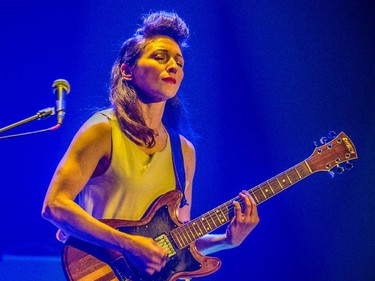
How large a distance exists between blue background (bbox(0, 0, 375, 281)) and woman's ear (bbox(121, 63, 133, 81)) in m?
0.79

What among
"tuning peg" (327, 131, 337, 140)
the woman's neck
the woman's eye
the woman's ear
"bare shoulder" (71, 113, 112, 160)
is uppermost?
the woman's ear

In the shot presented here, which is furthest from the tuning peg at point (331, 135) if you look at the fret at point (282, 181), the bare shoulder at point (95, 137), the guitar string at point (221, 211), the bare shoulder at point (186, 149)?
the bare shoulder at point (95, 137)

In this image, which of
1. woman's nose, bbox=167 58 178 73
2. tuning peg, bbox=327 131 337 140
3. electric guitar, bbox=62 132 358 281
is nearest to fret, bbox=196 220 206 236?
electric guitar, bbox=62 132 358 281

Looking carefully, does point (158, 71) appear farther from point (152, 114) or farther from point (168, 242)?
point (168, 242)

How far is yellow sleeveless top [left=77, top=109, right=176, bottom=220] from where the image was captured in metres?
3.03

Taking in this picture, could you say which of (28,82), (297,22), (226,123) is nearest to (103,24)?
(28,82)

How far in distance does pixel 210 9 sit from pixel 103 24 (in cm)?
101

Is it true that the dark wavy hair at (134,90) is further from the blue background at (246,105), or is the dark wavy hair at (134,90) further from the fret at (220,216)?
the blue background at (246,105)

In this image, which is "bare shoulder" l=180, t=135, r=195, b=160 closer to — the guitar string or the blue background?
the guitar string

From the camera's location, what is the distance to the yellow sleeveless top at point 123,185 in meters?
3.03

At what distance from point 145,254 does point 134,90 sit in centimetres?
113

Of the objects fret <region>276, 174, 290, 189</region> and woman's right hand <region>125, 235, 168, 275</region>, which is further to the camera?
fret <region>276, 174, 290, 189</region>

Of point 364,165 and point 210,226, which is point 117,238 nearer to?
point 210,226

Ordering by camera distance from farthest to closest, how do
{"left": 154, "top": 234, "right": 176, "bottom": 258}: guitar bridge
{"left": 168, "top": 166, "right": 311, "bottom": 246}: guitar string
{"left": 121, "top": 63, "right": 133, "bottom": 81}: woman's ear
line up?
1. {"left": 121, "top": 63, "right": 133, "bottom": 81}: woman's ear
2. {"left": 168, "top": 166, "right": 311, "bottom": 246}: guitar string
3. {"left": 154, "top": 234, "right": 176, "bottom": 258}: guitar bridge
